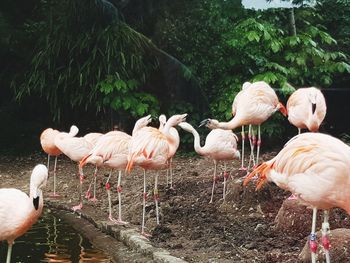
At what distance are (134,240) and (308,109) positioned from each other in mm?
2594

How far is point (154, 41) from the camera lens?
1116 centimetres

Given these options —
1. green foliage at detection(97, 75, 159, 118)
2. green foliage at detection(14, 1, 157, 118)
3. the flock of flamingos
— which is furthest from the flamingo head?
green foliage at detection(14, 1, 157, 118)

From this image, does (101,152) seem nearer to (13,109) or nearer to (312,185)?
(312,185)

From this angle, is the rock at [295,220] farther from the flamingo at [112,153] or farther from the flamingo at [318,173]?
the flamingo at [112,153]

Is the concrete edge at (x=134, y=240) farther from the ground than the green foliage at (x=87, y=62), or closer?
closer

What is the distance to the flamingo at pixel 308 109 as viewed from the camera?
20.8 feet

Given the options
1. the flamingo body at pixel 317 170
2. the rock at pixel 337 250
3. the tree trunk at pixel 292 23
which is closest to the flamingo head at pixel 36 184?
the flamingo body at pixel 317 170

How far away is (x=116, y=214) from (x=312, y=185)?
2.96 metres

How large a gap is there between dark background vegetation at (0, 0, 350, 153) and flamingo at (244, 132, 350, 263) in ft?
19.3

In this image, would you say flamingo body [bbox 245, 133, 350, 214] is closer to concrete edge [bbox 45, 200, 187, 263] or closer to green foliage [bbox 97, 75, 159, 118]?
concrete edge [bbox 45, 200, 187, 263]

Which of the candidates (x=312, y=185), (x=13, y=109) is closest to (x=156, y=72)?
(x=13, y=109)

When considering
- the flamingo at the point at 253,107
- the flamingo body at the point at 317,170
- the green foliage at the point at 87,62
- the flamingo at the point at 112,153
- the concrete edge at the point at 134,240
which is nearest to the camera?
the flamingo body at the point at 317,170

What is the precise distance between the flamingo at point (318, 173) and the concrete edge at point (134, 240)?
40.0 inches

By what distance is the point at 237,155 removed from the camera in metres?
6.58
